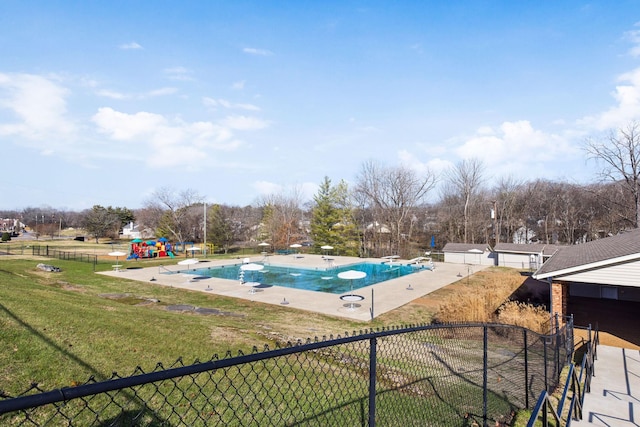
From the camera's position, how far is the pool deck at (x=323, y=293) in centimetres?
1661

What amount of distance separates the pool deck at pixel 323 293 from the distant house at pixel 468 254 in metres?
3.56

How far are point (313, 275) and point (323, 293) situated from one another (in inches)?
321

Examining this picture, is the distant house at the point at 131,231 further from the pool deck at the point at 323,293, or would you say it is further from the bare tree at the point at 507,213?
the bare tree at the point at 507,213

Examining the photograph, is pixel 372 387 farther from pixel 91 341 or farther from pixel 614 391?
pixel 614 391

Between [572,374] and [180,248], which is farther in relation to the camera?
[180,248]

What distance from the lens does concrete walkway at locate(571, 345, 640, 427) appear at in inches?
254

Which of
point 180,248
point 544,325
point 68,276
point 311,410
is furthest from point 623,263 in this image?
point 180,248

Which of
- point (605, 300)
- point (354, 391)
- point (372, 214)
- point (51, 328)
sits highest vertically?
point (372, 214)

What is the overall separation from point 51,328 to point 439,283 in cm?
2129

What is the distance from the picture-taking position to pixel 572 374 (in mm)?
6227

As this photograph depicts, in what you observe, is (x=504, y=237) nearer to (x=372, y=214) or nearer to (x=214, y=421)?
(x=372, y=214)

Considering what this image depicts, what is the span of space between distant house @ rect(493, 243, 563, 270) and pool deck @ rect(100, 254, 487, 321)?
159 inches

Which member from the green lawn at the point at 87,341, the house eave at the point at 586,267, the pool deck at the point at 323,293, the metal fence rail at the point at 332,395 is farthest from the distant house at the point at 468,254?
the metal fence rail at the point at 332,395

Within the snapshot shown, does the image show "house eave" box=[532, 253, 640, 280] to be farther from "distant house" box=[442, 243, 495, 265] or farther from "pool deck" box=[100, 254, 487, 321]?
"distant house" box=[442, 243, 495, 265]
